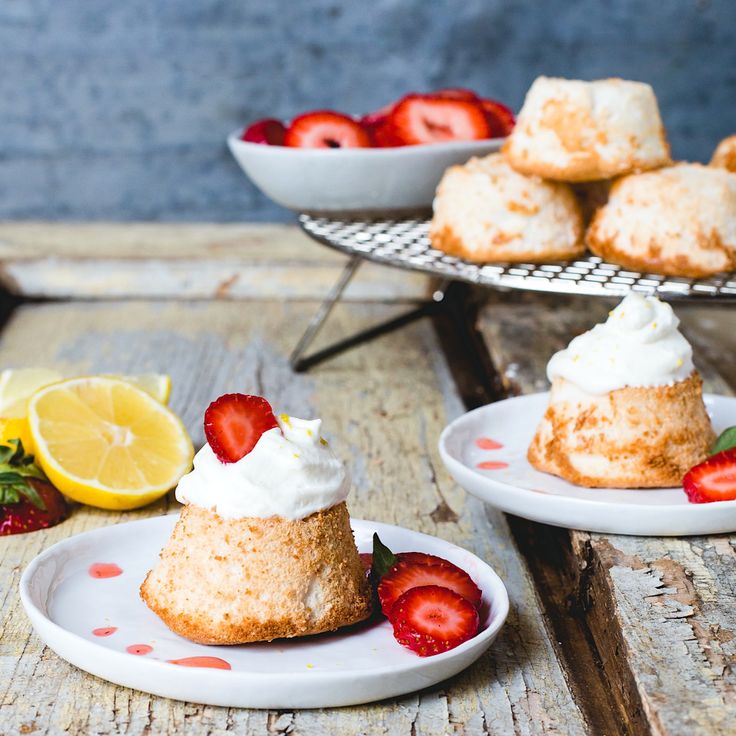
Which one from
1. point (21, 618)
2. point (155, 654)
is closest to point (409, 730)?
point (155, 654)

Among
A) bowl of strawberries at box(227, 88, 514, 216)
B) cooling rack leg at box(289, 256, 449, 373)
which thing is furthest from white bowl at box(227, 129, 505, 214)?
cooling rack leg at box(289, 256, 449, 373)

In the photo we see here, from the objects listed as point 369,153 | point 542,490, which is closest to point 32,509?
point 542,490

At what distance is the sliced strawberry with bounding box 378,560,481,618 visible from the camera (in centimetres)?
116

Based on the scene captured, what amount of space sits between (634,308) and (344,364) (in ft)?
3.01

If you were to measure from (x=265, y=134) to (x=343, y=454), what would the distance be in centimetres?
69

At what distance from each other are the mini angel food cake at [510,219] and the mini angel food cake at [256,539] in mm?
760

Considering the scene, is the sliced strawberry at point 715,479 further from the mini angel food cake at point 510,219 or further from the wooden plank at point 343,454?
the mini angel food cake at point 510,219

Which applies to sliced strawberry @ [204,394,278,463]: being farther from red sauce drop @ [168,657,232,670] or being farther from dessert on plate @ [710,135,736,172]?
dessert on plate @ [710,135,736,172]

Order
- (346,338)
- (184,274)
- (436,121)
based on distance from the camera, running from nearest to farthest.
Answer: (436,121), (346,338), (184,274)

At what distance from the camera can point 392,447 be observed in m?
1.85

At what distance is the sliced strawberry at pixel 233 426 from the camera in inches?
44.8

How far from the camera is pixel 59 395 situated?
5.24 feet

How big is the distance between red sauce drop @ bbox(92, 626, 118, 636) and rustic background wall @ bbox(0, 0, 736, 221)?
2196 millimetres

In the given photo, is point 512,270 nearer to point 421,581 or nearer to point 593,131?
point 593,131
